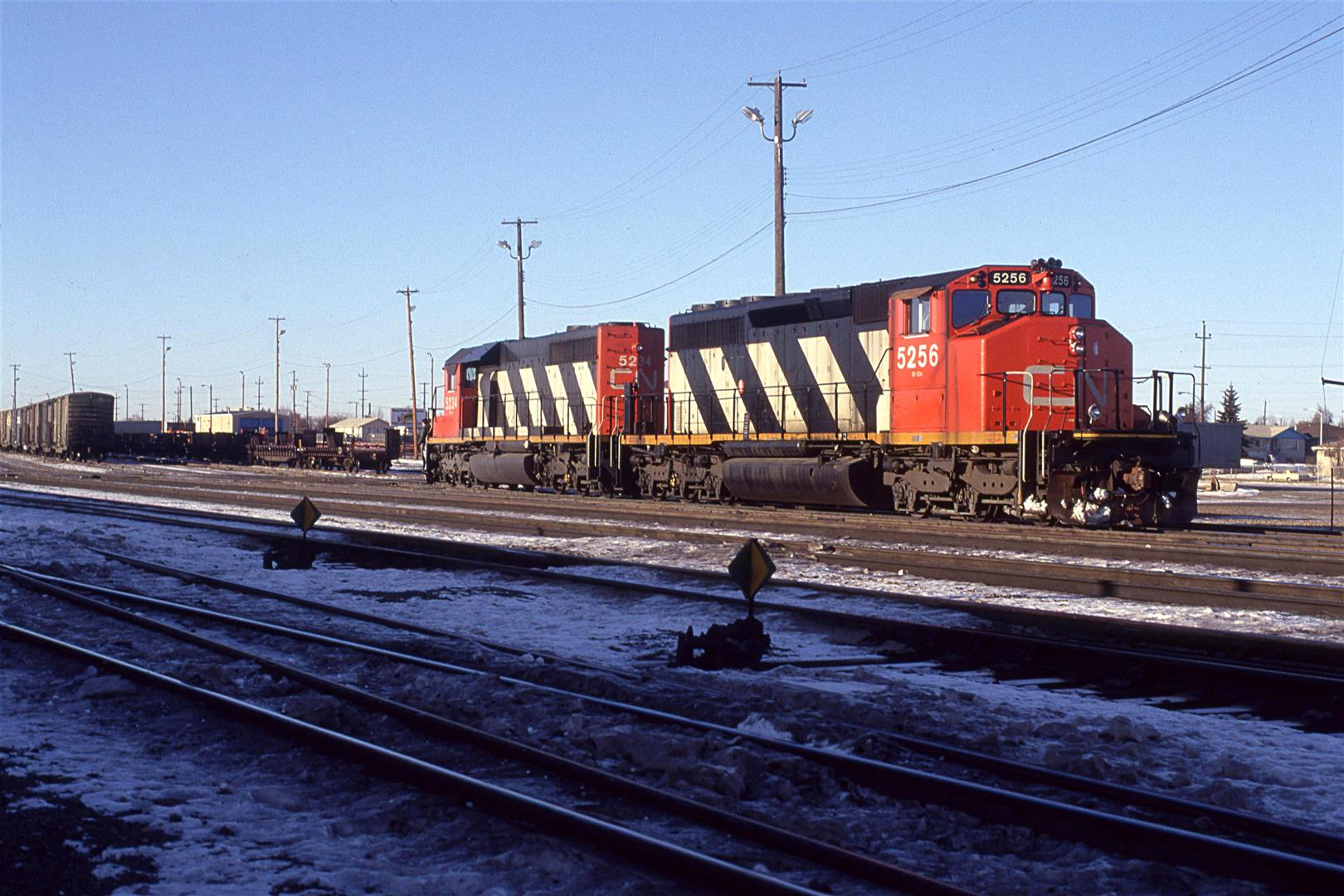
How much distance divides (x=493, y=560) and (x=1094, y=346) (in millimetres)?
8664

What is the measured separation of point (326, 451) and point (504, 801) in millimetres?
46330

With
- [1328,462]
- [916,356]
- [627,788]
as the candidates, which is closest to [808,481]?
[916,356]

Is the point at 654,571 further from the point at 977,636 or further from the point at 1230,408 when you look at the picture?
the point at 1230,408

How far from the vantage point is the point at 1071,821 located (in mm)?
4387

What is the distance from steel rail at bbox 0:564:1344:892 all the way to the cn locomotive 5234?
11285 millimetres

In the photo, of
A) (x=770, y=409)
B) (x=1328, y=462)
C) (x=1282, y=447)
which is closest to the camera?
(x=770, y=409)

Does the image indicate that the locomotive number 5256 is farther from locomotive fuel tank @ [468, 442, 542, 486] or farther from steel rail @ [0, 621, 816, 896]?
locomotive fuel tank @ [468, 442, 542, 486]

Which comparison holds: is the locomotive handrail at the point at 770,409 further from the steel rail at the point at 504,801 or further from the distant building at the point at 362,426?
the distant building at the point at 362,426

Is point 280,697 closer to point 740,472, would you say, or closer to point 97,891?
point 97,891

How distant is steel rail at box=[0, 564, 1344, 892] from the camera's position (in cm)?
387

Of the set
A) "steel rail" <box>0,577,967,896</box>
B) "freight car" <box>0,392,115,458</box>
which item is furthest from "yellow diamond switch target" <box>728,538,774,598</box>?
"freight car" <box>0,392,115,458</box>

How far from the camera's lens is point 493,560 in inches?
528

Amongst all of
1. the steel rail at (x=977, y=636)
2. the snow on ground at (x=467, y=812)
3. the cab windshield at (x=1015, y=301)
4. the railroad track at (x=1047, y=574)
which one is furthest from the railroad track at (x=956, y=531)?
the snow on ground at (x=467, y=812)

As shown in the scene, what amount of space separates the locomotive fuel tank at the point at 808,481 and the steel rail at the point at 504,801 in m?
13.3
